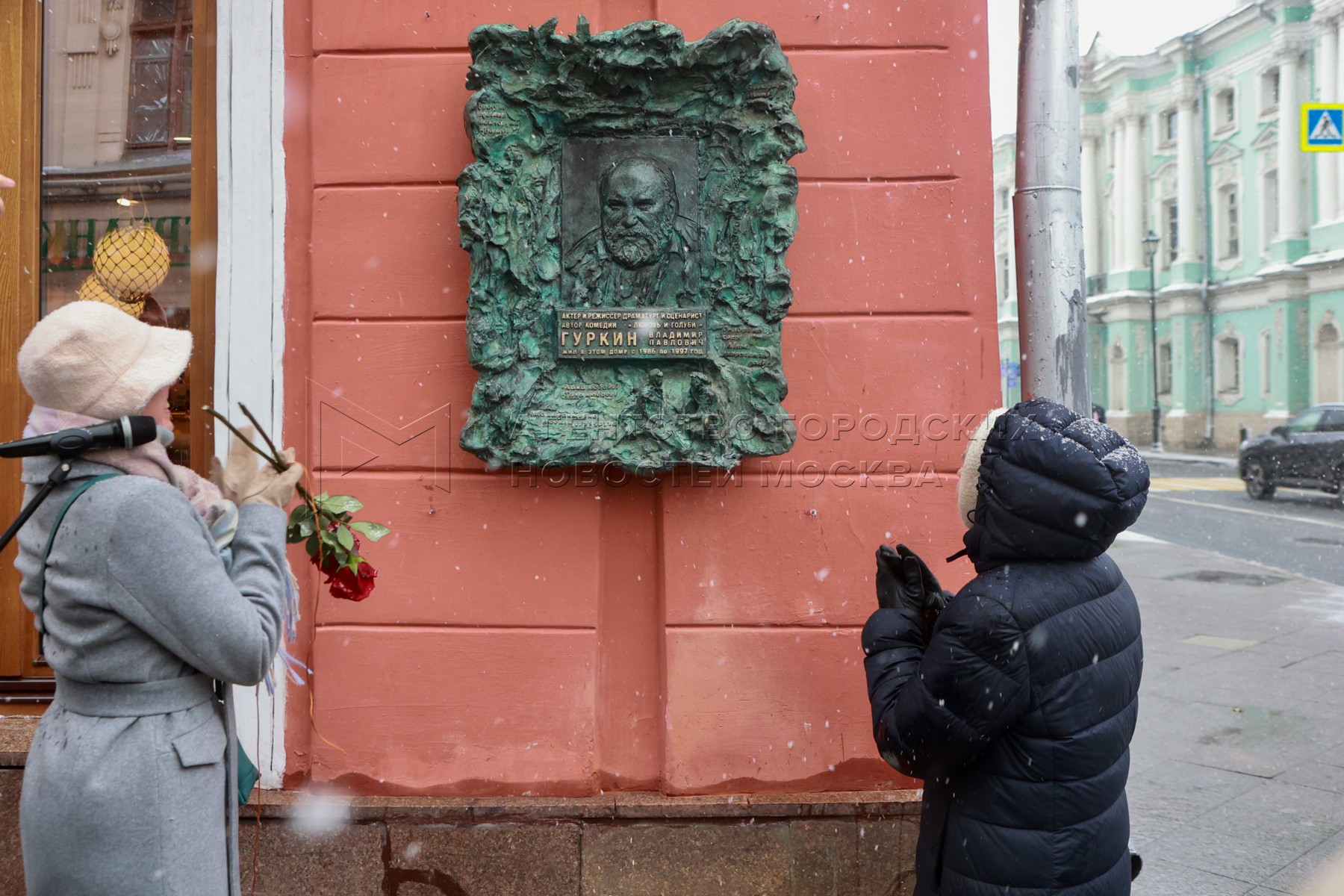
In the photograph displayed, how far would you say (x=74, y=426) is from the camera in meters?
1.80

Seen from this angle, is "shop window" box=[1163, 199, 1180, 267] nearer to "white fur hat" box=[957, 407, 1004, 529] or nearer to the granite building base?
the granite building base

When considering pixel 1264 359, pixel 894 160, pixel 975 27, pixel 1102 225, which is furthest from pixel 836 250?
pixel 1102 225

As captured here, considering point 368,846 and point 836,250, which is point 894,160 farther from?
point 368,846

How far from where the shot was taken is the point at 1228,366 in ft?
109

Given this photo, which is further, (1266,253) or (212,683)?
(1266,253)

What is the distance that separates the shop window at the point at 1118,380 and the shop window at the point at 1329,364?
297 inches

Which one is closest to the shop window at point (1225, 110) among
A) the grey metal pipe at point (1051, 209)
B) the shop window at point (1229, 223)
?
the shop window at point (1229, 223)

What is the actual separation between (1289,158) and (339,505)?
3591cm

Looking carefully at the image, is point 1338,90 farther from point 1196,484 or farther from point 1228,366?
point 1196,484

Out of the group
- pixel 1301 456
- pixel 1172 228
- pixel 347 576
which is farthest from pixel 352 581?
pixel 1172 228

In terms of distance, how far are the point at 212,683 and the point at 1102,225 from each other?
4291 centimetres

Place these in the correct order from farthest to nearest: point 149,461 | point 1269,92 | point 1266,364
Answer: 1. point 1269,92
2. point 1266,364
3. point 149,461

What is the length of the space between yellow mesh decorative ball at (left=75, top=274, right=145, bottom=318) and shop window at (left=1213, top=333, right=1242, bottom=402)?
1398 inches

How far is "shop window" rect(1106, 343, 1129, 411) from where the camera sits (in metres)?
36.9
